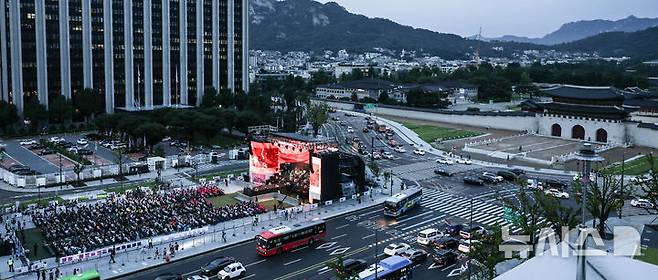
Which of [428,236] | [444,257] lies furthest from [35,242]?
[444,257]

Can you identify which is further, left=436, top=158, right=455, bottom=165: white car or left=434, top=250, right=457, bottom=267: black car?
left=436, top=158, right=455, bottom=165: white car

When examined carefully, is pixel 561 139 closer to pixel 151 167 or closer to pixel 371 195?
pixel 371 195

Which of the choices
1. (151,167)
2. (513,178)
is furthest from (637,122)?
(151,167)

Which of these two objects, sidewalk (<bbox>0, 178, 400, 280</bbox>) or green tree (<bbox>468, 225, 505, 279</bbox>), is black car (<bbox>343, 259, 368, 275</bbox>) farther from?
sidewalk (<bbox>0, 178, 400, 280</bbox>)

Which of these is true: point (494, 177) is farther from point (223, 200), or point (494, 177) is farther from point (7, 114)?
point (7, 114)

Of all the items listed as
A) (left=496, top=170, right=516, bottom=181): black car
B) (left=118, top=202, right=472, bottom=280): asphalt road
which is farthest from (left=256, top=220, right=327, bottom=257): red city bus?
(left=496, top=170, right=516, bottom=181): black car
